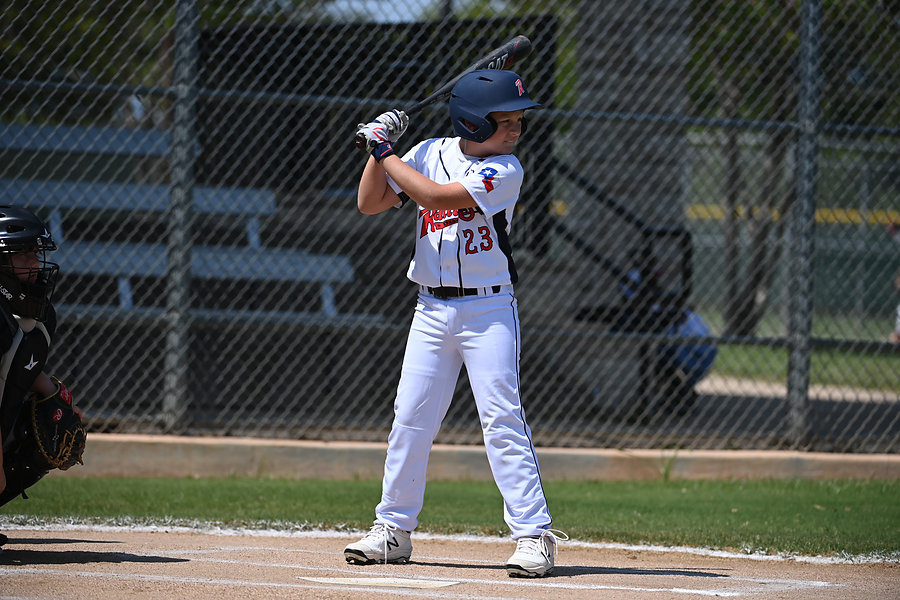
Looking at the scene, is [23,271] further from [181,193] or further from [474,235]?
[181,193]

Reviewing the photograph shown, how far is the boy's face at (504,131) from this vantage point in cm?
402

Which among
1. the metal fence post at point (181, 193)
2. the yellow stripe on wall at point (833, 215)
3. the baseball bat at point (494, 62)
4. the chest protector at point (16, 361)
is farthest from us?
the yellow stripe on wall at point (833, 215)

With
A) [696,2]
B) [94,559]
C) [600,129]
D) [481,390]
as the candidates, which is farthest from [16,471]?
[696,2]

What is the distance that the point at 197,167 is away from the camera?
29.2 ft

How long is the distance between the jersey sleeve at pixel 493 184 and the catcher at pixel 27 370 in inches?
60.8

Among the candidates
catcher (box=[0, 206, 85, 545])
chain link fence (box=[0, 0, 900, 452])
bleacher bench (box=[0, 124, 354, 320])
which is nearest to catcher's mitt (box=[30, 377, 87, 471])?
catcher (box=[0, 206, 85, 545])

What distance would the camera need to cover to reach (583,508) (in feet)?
18.7

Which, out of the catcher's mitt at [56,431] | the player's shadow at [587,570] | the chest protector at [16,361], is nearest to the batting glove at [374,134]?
the chest protector at [16,361]

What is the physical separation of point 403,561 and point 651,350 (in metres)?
4.11

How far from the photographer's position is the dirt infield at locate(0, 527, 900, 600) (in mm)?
3418

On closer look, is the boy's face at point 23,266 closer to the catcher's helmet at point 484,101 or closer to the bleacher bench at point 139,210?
the catcher's helmet at point 484,101

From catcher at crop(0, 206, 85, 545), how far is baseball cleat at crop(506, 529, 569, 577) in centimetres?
170

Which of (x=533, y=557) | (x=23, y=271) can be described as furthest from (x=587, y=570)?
(x=23, y=271)

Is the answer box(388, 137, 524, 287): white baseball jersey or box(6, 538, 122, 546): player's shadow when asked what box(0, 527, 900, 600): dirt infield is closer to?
box(6, 538, 122, 546): player's shadow
